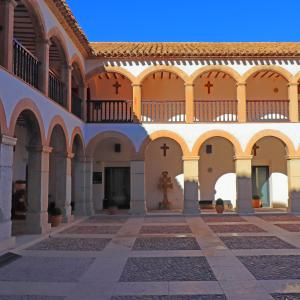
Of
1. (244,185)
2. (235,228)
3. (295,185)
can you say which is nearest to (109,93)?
(244,185)

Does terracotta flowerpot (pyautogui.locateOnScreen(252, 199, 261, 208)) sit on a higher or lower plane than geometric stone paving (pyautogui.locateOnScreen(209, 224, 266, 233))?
higher

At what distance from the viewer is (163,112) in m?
20.0

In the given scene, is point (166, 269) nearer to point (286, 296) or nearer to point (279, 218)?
point (286, 296)

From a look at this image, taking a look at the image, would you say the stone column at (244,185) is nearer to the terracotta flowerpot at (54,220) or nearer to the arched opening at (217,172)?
the arched opening at (217,172)

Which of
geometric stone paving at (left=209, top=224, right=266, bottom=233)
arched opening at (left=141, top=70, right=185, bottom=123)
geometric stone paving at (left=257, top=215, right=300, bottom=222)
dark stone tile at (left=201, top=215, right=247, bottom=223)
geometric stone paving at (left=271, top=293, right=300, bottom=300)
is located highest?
arched opening at (left=141, top=70, right=185, bottom=123)

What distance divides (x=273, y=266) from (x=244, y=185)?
33.8 feet

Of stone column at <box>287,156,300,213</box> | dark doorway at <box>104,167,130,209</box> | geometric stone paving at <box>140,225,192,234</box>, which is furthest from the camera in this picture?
dark doorway at <box>104,167,130,209</box>

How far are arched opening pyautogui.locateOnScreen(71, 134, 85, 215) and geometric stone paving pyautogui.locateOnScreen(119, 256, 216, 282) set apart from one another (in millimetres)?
9156

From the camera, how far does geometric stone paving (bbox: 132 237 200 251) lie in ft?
32.3

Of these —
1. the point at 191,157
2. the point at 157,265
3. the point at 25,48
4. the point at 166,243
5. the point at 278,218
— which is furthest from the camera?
the point at 191,157

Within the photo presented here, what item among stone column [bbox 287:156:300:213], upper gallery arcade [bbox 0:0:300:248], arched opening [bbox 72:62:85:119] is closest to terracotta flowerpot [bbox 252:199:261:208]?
upper gallery arcade [bbox 0:0:300:248]

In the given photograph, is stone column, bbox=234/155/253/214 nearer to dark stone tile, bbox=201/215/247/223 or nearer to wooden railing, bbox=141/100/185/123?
dark stone tile, bbox=201/215/247/223

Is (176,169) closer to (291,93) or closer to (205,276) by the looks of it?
(291,93)

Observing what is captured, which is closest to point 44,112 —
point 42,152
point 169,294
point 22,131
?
point 42,152
